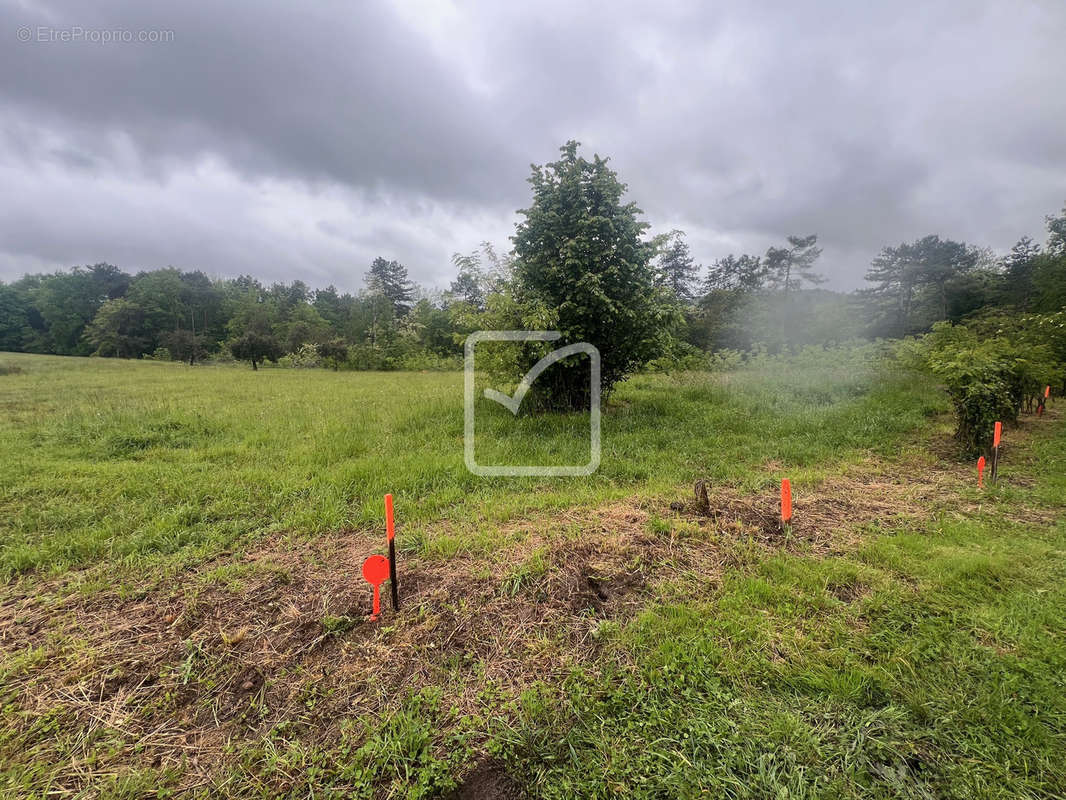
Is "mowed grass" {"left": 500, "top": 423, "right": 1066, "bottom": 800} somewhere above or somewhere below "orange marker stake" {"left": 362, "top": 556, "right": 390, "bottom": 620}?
below

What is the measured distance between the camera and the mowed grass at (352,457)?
3.97m

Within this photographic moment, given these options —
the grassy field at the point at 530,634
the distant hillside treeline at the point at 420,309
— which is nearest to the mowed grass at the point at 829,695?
the grassy field at the point at 530,634

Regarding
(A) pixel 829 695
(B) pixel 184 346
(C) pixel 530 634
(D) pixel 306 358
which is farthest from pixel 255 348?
(A) pixel 829 695

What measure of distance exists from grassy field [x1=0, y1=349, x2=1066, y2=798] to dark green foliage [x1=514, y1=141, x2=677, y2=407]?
11.1ft

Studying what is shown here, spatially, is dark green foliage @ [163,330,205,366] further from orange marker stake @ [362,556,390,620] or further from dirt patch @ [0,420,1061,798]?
orange marker stake @ [362,556,390,620]

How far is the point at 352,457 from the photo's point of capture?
605 cm

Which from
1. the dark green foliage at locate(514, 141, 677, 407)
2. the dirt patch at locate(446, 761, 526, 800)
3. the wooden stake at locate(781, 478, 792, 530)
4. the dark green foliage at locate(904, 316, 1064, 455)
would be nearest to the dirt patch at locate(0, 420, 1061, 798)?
the dirt patch at locate(446, 761, 526, 800)

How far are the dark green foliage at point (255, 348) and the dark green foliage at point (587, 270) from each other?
103ft

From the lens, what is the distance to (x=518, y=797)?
5.66 feet

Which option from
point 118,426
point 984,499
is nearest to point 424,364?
point 118,426

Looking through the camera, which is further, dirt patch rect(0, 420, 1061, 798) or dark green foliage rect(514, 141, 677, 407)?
dark green foliage rect(514, 141, 677, 407)

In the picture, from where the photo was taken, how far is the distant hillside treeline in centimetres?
2869

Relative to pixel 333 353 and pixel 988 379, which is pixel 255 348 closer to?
pixel 333 353

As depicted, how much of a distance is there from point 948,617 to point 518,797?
301 centimetres
